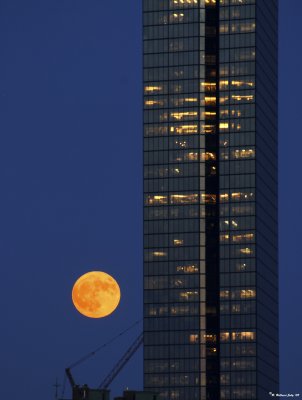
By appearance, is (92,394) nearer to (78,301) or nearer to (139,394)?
(139,394)

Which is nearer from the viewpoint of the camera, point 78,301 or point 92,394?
point 92,394

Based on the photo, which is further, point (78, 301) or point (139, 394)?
point (78, 301)

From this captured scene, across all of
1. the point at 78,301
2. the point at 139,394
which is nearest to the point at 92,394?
the point at 139,394
